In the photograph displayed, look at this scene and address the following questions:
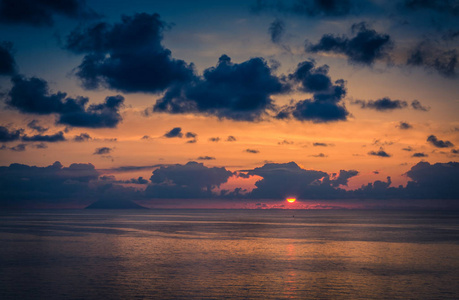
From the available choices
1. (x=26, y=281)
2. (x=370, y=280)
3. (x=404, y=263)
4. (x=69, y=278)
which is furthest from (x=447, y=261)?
(x=26, y=281)

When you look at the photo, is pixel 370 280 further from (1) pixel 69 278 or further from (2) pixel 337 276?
(1) pixel 69 278

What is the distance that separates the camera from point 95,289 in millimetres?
44156

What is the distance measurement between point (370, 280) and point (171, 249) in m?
43.0

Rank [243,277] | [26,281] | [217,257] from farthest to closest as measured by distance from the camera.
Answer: [217,257], [243,277], [26,281]

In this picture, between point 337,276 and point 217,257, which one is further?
point 217,257

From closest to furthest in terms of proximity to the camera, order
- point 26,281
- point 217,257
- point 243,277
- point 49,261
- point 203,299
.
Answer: point 203,299 → point 26,281 → point 243,277 → point 49,261 → point 217,257

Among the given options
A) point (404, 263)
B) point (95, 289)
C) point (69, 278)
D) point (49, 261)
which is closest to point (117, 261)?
point (49, 261)

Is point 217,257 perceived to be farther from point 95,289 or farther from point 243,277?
point 95,289

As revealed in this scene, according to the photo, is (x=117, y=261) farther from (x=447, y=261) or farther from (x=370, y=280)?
(x=447, y=261)

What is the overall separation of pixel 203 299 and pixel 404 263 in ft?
124

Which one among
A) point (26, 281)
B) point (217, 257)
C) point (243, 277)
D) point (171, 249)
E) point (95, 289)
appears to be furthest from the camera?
point (171, 249)

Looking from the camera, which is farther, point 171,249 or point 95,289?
point 171,249

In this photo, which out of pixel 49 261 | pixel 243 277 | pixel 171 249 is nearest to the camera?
pixel 243 277

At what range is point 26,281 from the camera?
4797cm
